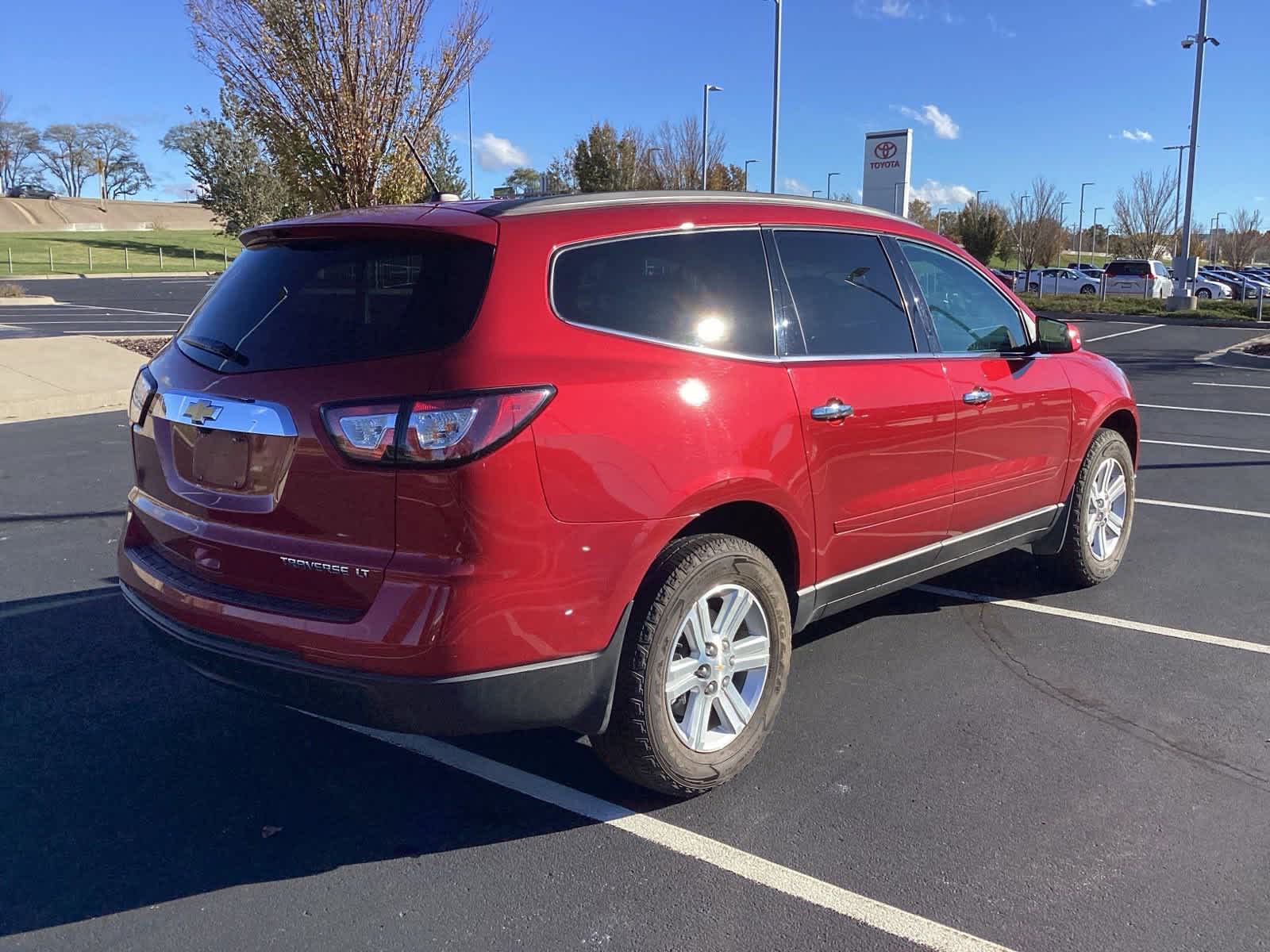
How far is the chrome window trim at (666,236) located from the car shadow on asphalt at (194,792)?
148 centimetres

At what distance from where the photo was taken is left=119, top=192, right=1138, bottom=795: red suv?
8.89 feet

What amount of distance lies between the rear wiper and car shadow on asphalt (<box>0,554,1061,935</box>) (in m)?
1.42

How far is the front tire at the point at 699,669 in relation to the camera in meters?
3.06

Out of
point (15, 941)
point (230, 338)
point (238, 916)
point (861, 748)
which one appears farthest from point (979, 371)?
point (15, 941)

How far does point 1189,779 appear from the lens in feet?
11.3

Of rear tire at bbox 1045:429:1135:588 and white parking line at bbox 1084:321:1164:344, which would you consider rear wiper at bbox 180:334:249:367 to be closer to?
rear tire at bbox 1045:429:1135:588

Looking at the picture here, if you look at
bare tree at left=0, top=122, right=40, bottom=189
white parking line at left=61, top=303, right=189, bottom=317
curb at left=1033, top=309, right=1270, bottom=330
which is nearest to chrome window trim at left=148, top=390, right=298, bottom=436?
white parking line at left=61, top=303, right=189, bottom=317

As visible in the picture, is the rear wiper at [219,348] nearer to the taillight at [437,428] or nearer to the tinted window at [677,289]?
the taillight at [437,428]

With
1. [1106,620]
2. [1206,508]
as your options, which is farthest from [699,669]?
[1206,508]

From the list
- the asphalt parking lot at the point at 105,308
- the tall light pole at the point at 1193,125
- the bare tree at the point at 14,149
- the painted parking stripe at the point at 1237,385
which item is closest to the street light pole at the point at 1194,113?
the tall light pole at the point at 1193,125

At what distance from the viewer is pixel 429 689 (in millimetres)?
2713

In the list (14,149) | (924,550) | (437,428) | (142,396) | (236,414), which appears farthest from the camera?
(14,149)

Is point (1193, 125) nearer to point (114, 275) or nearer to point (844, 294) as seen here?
point (844, 294)

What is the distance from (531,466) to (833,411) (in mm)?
1330
